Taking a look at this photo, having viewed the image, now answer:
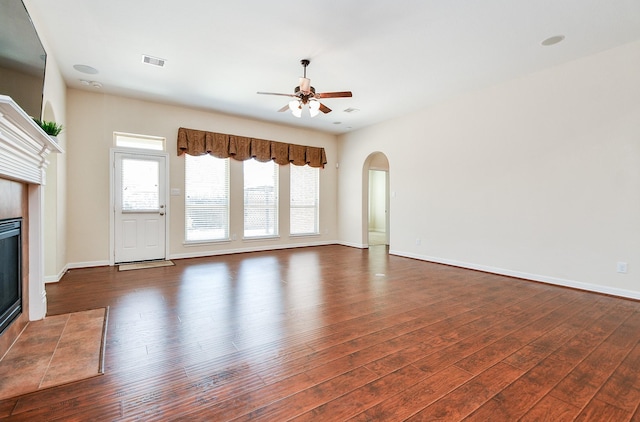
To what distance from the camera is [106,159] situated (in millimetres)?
5164

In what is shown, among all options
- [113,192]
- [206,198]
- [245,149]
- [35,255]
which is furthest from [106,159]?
[35,255]

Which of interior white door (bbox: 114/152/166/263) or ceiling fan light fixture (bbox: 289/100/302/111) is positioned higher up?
ceiling fan light fixture (bbox: 289/100/302/111)

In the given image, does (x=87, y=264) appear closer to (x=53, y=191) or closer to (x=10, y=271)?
(x=53, y=191)

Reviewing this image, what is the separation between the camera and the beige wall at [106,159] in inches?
195

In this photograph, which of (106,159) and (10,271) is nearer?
(10,271)

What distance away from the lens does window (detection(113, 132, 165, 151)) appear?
539 cm

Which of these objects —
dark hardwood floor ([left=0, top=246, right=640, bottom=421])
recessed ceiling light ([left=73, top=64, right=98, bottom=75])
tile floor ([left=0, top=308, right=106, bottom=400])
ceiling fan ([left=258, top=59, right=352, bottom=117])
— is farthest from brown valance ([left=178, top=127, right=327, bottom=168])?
tile floor ([left=0, top=308, right=106, bottom=400])

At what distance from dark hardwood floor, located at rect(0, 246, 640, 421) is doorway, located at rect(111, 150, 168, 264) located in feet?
4.60

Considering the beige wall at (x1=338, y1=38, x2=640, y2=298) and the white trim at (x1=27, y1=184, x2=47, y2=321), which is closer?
the white trim at (x1=27, y1=184, x2=47, y2=321)

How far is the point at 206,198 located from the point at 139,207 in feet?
3.95

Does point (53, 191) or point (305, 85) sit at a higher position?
point (305, 85)

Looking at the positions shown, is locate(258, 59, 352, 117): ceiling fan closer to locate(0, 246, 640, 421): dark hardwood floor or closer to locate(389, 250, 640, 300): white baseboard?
locate(0, 246, 640, 421): dark hardwood floor

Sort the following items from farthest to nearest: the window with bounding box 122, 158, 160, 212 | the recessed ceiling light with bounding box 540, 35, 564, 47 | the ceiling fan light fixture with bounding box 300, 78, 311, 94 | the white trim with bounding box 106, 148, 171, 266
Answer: the window with bounding box 122, 158, 160, 212
the white trim with bounding box 106, 148, 171, 266
the ceiling fan light fixture with bounding box 300, 78, 311, 94
the recessed ceiling light with bounding box 540, 35, 564, 47

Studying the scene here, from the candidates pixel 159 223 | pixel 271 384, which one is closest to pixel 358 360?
pixel 271 384
